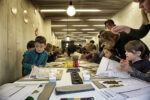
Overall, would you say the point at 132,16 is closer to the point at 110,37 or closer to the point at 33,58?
the point at 110,37

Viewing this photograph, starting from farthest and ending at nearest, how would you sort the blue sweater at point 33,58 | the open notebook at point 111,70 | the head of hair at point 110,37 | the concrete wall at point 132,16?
the concrete wall at point 132,16, the blue sweater at point 33,58, the head of hair at point 110,37, the open notebook at point 111,70

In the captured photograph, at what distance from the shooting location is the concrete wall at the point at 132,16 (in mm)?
3215

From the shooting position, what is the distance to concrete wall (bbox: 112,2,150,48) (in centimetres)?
322

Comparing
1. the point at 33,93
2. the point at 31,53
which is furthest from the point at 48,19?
the point at 33,93

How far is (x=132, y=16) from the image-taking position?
360 cm

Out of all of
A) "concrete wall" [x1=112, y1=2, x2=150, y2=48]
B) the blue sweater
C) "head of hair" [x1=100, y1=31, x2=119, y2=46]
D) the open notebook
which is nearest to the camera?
Result: the open notebook

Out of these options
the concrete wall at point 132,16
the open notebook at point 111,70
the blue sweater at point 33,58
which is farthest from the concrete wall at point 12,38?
the concrete wall at point 132,16

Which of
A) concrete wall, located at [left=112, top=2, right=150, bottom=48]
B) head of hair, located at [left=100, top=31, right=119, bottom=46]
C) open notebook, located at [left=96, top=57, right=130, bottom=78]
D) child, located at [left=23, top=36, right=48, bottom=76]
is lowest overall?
open notebook, located at [left=96, top=57, right=130, bottom=78]

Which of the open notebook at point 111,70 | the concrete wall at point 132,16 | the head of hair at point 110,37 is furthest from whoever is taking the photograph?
the concrete wall at point 132,16

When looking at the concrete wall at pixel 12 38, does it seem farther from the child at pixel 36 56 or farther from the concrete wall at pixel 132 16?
the concrete wall at pixel 132 16

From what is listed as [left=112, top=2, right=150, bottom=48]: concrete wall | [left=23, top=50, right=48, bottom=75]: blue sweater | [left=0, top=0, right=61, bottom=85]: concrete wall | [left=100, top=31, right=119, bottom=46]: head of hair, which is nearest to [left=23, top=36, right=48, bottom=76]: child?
[left=23, top=50, right=48, bottom=75]: blue sweater

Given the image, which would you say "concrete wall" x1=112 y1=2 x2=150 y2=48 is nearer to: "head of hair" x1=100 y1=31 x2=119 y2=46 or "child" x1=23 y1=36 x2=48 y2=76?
"head of hair" x1=100 y1=31 x2=119 y2=46

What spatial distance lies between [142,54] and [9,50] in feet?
7.22

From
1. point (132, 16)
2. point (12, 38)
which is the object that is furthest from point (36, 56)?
point (132, 16)
